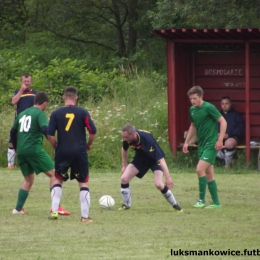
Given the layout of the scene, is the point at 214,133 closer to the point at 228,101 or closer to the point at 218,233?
the point at 218,233

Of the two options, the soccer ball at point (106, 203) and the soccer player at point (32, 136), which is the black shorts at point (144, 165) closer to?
the soccer ball at point (106, 203)

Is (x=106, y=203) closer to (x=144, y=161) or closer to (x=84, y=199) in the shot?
(x=144, y=161)

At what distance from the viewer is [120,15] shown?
32.2 metres

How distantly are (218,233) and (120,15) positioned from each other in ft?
76.6

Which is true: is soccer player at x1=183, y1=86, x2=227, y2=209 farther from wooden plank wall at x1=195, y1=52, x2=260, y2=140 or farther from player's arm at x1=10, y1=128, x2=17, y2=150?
wooden plank wall at x1=195, y1=52, x2=260, y2=140

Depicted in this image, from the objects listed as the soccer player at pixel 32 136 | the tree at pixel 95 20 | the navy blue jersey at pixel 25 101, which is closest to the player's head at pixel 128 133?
the soccer player at pixel 32 136

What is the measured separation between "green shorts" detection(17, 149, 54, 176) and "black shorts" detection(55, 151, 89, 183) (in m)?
0.67

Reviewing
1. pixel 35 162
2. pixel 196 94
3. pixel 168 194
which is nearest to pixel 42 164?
pixel 35 162

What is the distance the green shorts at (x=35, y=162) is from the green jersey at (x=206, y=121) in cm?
221

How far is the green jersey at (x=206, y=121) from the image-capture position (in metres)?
11.7

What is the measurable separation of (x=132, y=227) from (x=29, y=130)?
1982 millimetres

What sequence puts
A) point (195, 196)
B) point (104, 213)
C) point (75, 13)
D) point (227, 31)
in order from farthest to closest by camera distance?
point (75, 13) → point (227, 31) → point (195, 196) → point (104, 213)

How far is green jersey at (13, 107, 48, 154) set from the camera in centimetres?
1088


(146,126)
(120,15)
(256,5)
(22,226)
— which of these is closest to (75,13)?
(120,15)
